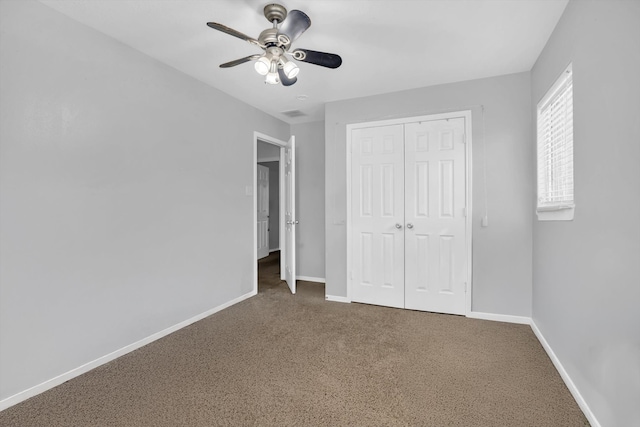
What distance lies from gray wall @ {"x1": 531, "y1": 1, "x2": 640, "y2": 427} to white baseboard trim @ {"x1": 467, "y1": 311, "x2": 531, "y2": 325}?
35.7 inches

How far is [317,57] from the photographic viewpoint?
1999 mm

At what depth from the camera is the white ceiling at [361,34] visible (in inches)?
76.9

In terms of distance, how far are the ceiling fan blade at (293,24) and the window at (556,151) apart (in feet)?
5.55

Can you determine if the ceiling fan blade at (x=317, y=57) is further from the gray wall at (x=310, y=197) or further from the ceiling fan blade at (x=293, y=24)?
the gray wall at (x=310, y=197)

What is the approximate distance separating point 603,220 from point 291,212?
124 inches

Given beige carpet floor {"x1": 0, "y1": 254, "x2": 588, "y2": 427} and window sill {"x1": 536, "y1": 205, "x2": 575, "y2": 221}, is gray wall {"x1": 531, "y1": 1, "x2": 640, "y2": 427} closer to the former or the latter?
window sill {"x1": 536, "y1": 205, "x2": 575, "y2": 221}

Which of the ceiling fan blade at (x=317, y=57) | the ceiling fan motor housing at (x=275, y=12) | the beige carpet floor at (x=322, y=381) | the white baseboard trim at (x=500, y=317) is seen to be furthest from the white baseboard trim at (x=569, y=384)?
the ceiling fan motor housing at (x=275, y=12)

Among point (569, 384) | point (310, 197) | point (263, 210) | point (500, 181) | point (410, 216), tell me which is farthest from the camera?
point (263, 210)

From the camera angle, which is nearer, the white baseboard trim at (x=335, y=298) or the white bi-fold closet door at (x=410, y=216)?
the white bi-fold closet door at (x=410, y=216)

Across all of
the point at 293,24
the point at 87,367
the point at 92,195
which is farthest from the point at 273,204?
the point at 293,24

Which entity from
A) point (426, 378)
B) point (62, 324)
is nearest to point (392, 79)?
point (426, 378)

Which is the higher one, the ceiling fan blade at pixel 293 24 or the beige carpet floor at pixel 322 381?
the ceiling fan blade at pixel 293 24

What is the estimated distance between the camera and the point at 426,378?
2039 millimetres

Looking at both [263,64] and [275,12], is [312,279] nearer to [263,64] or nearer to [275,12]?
[263,64]
